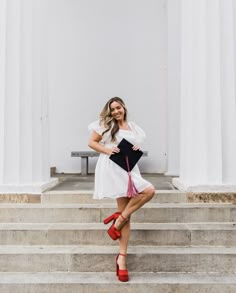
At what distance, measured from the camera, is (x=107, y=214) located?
4324mm

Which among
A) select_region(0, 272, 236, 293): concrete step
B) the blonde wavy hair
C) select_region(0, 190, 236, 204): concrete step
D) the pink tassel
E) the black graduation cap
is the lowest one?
select_region(0, 272, 236, 293): concrete step

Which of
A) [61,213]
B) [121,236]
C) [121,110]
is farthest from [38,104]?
[121,236]

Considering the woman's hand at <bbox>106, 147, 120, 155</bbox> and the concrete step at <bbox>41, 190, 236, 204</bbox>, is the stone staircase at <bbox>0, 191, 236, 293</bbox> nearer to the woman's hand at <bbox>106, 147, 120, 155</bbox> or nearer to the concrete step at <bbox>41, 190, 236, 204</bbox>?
the concrete step at <bbox>41, 190, 236, 204</bbox>

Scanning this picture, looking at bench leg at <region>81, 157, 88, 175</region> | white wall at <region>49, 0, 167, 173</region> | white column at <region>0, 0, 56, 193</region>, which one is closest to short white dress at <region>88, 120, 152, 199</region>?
white column at <region>0, 0, 56, 193</region>

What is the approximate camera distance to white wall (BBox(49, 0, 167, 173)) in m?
8.23

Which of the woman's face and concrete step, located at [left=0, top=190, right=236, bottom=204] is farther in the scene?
concrete step, located at [left=0, top=190, right=236, bottom=204]

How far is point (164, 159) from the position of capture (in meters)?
8.12

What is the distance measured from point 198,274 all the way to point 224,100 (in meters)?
2.64

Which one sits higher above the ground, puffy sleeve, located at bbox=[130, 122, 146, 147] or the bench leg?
puffy sleeve, located at bbox=[130, 122, 146, 147]

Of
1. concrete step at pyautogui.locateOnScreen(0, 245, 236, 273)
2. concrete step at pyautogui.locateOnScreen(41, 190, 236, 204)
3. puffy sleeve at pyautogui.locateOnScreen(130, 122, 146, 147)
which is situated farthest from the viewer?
concrete step at pyautogui.locateOnScreen(41, 190, 236, 204)

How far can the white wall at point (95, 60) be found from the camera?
823 centimetres

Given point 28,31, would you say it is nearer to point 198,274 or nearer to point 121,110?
point 121,110

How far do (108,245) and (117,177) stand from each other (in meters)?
1.13

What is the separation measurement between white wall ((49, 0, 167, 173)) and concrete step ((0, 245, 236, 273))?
4.64m
